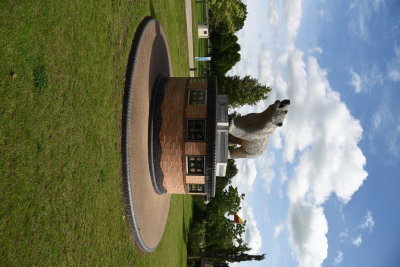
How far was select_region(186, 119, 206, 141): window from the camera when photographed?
17922 millimetres

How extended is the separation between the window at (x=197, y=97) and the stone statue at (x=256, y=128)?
2138 millimetres

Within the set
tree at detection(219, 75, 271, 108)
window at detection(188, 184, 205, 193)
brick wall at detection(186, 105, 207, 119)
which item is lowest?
window at detection(188, 184, 205, 193)

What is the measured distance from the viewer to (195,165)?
18453 millimetres

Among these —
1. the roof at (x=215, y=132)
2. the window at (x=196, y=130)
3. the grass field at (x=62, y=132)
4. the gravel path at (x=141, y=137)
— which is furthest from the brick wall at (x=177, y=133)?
the grass field at (x=62, y=132)

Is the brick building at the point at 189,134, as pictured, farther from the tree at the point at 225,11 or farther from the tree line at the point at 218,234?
the tree line at the point at 218,234

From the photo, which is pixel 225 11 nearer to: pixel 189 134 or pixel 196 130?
pixel 196 130

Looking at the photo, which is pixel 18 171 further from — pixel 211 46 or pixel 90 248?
pixel 211 46

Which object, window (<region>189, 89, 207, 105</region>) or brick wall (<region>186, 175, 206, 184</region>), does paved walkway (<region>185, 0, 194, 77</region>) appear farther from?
brick wall (<region>186, 175, 206, 184</region>)

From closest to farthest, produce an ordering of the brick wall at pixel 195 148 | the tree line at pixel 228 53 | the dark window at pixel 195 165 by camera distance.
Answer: the brick wall at pixel 195 148, the dark window at pixel 195 165, the tree line at pixel 228 53

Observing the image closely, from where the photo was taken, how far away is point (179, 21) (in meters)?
30.2

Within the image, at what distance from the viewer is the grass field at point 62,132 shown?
8.23 metres

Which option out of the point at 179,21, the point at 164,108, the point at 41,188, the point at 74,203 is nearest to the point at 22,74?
the point at 41,188

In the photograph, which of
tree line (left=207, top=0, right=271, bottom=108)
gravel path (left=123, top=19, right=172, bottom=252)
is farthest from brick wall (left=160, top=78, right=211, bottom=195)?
tree line (left=207, top=0, right=271, bottom=108)

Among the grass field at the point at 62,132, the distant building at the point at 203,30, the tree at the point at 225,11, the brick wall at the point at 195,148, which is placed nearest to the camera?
the grass field at the point at 62,132
